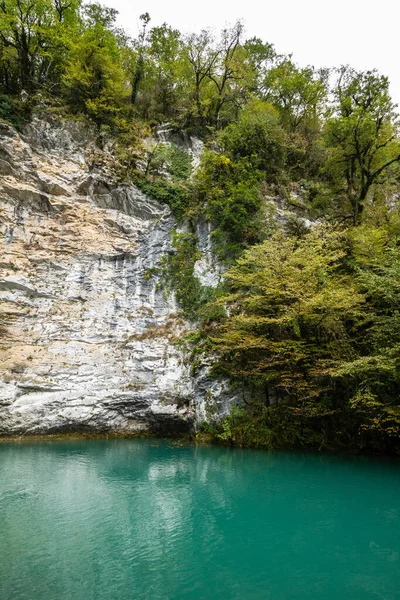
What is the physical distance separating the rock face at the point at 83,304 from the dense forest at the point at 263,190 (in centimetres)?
119

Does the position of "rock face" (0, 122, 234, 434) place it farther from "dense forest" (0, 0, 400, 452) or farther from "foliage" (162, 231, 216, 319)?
"dense forest" (0, 0, 400, 452)

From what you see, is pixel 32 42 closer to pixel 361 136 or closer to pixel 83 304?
pixel 83 304

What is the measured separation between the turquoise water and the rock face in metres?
2.84

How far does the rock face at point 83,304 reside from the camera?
13.4 metres

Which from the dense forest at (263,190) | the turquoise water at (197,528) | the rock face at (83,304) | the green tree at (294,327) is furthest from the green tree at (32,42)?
the turquoise water at (197,528)

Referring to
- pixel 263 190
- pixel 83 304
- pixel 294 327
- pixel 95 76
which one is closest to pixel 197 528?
pixel 294 327

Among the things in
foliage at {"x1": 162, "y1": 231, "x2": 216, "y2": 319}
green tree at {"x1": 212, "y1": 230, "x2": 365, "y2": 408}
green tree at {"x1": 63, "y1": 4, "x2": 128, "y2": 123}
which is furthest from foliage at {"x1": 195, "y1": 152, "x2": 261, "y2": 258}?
green tree at {"x1": 63, "y1": 4, "x2": 128, "y2": 123}

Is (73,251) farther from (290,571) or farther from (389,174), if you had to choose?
(389,174)

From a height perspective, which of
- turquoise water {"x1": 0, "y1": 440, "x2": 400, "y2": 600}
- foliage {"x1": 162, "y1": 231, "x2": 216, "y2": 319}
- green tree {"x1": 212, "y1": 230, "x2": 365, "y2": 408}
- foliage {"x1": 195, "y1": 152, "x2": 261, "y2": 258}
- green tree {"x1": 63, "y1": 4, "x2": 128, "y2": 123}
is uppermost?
green tree {"x1": 63, "y1": 4, "x2": 128, "y2": 123}

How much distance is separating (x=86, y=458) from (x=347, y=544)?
25.5 feet

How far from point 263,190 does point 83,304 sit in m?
11.3

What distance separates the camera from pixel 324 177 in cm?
2136

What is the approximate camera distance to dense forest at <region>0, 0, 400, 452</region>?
38.3 feet

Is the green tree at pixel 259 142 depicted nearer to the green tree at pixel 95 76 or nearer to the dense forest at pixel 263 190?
the dense forest at pixel 263 190
